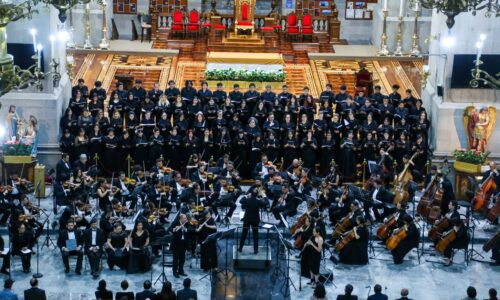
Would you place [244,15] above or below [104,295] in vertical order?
above

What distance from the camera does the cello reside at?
30.4 metres

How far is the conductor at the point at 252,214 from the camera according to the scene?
28438mm

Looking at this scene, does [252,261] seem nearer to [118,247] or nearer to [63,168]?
[118,247]

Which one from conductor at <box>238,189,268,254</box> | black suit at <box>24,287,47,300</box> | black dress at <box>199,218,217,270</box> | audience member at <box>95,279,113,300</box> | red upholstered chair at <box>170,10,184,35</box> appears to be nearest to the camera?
audience member at <box>95,279,113,300</box>

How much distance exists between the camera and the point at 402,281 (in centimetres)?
2798

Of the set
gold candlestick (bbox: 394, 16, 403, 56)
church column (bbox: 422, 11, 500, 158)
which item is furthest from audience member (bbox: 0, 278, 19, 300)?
gold candlestick (bbox: 394, 16, 403, 56)

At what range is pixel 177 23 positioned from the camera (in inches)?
1876

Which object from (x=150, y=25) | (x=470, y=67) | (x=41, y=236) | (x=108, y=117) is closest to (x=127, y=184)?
(x=41, y=236)

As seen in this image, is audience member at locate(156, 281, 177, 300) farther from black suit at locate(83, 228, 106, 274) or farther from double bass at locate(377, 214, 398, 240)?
double bass at locate(377, 214, 398, 240)

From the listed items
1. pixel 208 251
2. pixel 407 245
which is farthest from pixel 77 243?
pixel 407 245

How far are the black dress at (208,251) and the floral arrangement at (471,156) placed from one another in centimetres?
798

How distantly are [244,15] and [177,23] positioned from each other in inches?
106

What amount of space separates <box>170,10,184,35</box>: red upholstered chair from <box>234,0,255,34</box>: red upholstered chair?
2.18m

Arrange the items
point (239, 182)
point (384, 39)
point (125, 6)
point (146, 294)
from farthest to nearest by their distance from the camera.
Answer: point (125, 6)
point (384, 39)
point (239, 182)
point (146, 294)
